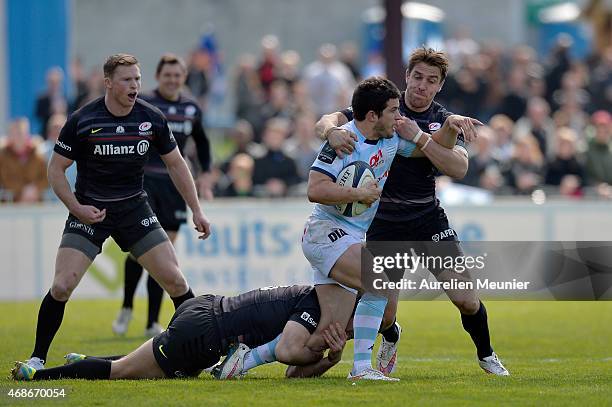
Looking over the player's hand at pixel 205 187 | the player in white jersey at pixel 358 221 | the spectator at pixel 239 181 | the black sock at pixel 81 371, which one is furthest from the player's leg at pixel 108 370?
the spectator at pixel 239 181

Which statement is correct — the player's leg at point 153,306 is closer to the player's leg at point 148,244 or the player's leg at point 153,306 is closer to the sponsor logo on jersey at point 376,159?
the player's leg at point 148,244

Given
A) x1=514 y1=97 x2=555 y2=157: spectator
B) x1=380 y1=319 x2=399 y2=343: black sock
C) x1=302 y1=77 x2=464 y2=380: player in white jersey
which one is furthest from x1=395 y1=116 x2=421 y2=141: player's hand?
x1=514 y1=97 x2=555 y2=157: spectator

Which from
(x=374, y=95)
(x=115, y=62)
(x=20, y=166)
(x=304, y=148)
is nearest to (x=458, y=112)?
(x=304, y=148)

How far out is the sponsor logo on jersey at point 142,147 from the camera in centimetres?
1049

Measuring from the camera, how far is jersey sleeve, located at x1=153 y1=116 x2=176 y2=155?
34.6ft

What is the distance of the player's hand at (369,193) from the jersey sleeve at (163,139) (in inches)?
82.4

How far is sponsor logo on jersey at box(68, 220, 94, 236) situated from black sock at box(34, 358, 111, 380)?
1269mm

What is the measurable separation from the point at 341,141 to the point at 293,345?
4.84 ft

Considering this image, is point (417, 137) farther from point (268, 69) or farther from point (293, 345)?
point (268, 69)

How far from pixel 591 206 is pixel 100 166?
911 centimetres

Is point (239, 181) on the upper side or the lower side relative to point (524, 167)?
lower

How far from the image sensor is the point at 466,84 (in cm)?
2320

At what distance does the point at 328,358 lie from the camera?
962 centimetres

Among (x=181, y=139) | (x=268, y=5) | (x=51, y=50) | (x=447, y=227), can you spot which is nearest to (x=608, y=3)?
(x=268, y=5)
